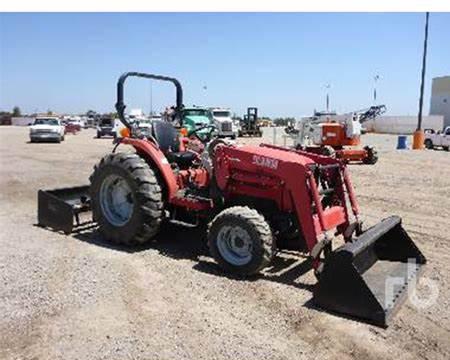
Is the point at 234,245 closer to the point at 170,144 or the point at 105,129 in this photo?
the point at 170,144

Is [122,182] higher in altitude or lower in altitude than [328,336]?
higher

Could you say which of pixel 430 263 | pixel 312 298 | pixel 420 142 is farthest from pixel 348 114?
pixel 312 298

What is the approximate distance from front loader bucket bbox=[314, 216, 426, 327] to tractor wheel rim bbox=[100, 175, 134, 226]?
123 inches

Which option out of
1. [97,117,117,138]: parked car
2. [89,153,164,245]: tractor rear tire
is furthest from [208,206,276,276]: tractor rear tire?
[97,117,117,138]: parked car

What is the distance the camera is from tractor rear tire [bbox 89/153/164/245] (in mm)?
6582

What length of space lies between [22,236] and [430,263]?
5421 millimetres

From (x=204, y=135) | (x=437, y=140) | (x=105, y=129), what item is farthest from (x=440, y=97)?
(x=204, y=135)

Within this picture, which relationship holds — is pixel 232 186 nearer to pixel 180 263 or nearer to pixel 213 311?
pixel 180 263

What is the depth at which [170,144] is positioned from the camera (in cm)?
751

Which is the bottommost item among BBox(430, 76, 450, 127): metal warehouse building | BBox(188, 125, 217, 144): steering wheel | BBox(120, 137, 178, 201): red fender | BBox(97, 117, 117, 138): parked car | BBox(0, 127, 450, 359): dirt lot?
BBox(97, 117, 117, 138): parked car

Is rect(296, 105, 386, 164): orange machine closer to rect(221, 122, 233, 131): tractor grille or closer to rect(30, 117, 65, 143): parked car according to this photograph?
rect(221, 122, 233, 131): tractor grille

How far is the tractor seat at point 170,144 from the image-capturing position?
7.33 metres

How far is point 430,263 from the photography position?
21.4ft

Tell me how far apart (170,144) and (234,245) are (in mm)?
2172
